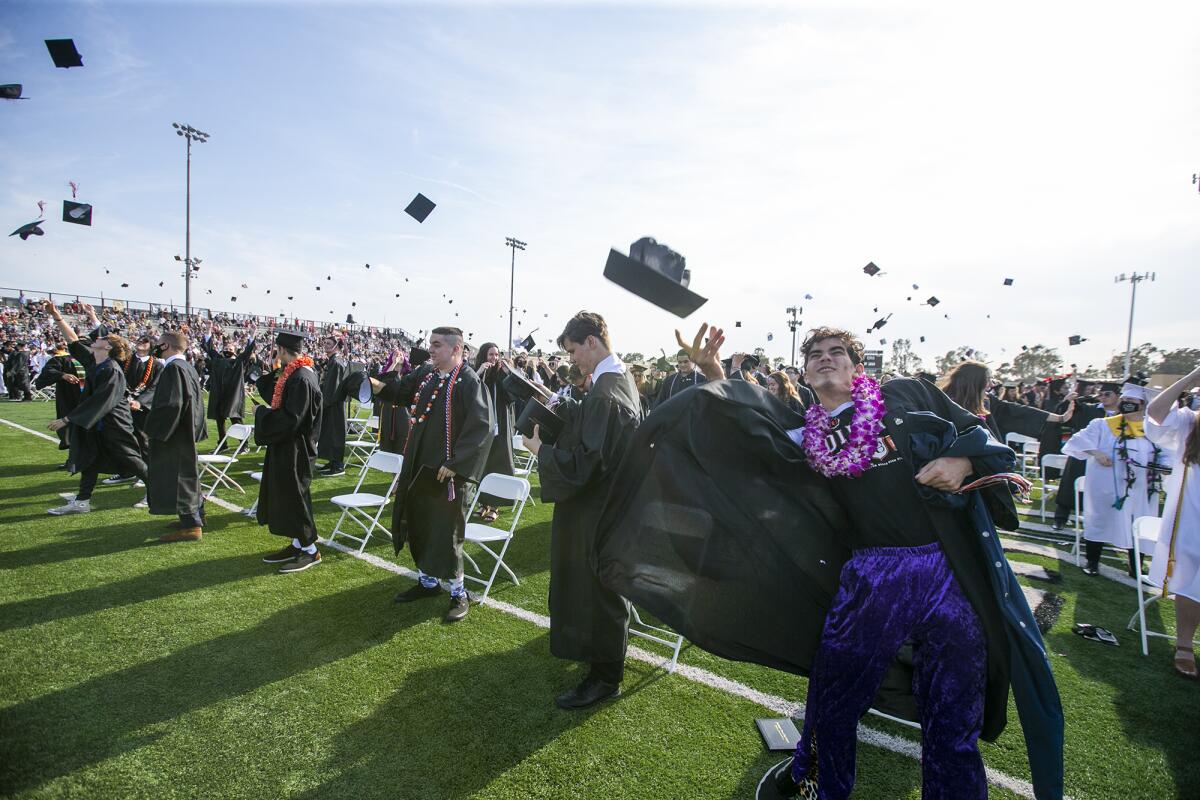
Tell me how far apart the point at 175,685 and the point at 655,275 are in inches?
152

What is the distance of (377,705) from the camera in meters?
3.35

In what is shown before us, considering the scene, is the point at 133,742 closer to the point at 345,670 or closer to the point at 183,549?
the point at 345,670

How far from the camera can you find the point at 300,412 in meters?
5.42

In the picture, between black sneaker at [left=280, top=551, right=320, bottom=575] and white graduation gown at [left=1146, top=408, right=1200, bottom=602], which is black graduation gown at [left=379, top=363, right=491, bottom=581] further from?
white graduation gown at [left=1146, top=408, right=1200, bottom=602]

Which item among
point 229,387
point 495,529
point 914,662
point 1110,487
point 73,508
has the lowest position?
point 73,508

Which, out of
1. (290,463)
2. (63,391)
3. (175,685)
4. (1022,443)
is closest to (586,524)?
(175,685)

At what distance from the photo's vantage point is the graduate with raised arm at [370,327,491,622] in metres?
4.64

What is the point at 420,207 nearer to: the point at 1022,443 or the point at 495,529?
the point at 495,529

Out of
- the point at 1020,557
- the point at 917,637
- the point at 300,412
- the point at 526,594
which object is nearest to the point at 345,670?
the point at 526,594

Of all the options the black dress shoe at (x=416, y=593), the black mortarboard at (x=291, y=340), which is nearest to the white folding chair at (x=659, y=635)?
the black dress shoe at (x=416, y=593)

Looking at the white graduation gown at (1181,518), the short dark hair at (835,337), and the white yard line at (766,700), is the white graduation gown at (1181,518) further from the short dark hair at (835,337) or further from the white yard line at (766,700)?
the short dark hair at (835,337)

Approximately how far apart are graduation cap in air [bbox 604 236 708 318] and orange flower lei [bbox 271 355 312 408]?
3.72 m

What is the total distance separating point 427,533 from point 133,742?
85.1 inches

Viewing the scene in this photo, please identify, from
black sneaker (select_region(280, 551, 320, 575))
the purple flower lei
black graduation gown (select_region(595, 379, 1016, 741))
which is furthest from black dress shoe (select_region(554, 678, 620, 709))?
black sneaker (select_region(280, 551, 320, 575))
